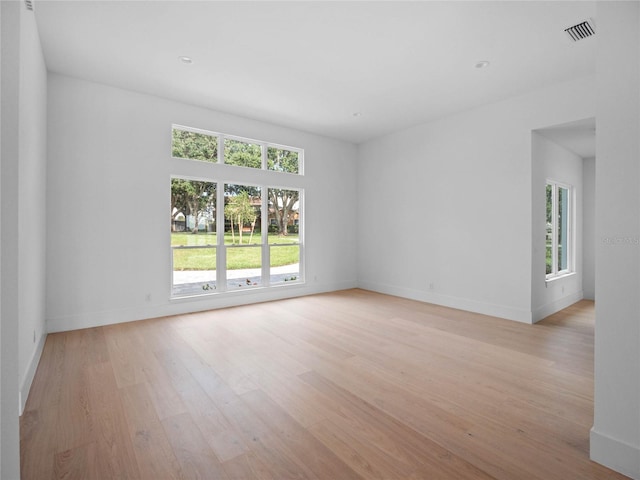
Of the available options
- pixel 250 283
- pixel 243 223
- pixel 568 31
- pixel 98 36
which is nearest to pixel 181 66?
pixel 98 36

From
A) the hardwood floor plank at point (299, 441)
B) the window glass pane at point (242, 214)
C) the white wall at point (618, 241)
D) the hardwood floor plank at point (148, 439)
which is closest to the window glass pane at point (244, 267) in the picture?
the window glass pane at point (242, 214)

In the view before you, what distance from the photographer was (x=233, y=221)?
5.45m

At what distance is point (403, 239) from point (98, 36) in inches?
207

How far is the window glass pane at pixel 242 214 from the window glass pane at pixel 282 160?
0.59 meters

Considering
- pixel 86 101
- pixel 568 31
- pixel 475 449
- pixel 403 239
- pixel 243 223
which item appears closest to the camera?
pixel 475 449

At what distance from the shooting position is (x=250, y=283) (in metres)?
5.71

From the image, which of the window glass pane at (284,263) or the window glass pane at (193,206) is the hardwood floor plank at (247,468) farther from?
the window glass pane at (284,263)

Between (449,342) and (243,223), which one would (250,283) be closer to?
(243,223)

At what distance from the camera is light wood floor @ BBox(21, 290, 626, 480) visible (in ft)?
5.72

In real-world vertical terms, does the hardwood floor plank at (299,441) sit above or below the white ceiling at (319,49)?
below

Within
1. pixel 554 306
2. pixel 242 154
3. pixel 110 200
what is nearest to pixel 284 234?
pixel 242 154

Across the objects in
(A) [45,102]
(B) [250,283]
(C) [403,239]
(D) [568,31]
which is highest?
(D) [568,31]

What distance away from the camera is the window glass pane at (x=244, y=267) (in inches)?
214

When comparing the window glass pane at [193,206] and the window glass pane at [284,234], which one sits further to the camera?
the window glass pane at [284,234]
